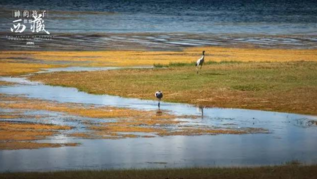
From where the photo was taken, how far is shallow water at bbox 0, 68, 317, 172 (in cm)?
1897

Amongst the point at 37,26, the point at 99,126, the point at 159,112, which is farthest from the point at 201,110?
the point at 37,26

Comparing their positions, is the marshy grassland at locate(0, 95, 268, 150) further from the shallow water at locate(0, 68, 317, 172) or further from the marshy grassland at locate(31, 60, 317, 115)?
the marshy grassland at locate(31, 60, 317, 115)

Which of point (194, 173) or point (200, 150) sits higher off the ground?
point (194, 173)

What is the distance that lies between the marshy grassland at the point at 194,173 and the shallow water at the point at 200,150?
1834 millimetres

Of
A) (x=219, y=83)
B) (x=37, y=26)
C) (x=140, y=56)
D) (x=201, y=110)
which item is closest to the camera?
(x=201, y=110)

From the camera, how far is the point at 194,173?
16.2 m

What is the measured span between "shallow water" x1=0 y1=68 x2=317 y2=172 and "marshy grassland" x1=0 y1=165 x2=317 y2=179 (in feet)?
6.02

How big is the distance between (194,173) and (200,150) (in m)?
4.83

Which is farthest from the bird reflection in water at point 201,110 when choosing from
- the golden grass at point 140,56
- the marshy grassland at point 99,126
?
the golden grass at point 140,56

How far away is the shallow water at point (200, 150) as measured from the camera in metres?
19.0

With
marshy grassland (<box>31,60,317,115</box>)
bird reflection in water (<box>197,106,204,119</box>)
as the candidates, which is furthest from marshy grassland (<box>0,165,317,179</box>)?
marshy grassland (<box>31,60,317,115</box>)

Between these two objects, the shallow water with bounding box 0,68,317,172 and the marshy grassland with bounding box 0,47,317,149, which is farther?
the marshy grassland with bounding box 0,47,317,149

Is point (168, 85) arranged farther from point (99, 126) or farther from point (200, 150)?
point (200, 150)

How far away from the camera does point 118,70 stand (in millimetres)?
41219
